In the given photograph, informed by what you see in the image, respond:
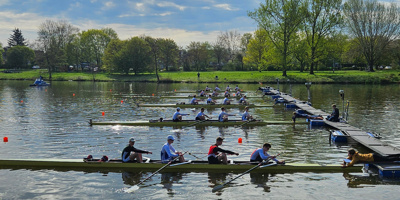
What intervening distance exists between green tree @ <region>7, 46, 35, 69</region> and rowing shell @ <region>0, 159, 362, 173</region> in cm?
12265

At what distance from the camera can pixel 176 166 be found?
18.0 meters

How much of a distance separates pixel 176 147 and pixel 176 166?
510 cm

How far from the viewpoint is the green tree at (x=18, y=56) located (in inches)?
4988

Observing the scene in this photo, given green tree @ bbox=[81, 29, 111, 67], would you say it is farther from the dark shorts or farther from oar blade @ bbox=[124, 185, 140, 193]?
oar blade @ bbox=[124, 185, 140, 193]

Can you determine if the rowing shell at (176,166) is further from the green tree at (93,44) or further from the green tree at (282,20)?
the green tree at (93,44)

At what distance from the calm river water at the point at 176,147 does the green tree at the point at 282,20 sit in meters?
41.0

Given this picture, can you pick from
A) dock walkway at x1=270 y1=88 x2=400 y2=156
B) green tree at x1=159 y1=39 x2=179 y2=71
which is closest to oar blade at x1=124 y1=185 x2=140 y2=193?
dock walkway at x1=270 y1=88 x2=400 y2=156

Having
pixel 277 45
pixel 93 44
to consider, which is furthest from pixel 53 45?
pixel 277 45

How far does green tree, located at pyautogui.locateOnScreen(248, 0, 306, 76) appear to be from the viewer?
78.3 m

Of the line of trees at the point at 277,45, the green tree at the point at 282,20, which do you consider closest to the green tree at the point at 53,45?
the line of trees at the point at 277,45

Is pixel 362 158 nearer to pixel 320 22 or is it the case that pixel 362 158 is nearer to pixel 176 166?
pixel 176 166

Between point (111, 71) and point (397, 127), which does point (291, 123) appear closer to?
point (397, 127)

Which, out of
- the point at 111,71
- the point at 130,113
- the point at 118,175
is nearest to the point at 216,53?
the point at 111,71

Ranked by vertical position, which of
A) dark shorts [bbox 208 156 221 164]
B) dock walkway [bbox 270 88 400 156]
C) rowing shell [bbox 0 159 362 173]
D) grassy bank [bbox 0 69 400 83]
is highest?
grassy bank [bbox 0 69 400 83]
